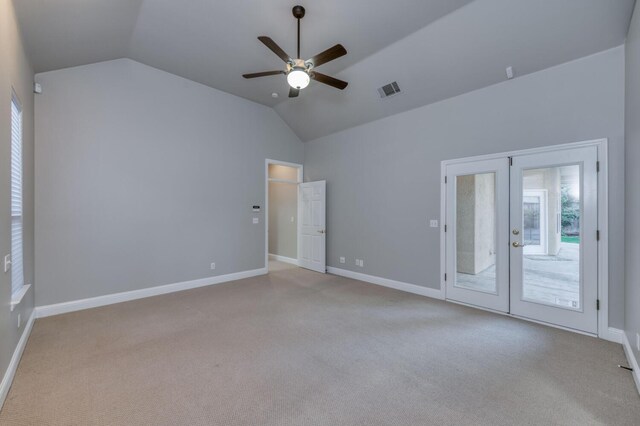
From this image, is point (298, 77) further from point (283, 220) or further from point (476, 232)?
point (283, 220)

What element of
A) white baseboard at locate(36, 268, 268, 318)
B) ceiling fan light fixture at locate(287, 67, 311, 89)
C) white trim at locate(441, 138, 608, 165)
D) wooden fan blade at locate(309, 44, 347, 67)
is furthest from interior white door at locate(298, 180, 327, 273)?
wooden fan blade at locate(309, 44, 347, 67)

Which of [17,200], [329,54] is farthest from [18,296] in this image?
[329,54]

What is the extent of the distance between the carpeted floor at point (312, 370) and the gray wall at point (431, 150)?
45.7 inches

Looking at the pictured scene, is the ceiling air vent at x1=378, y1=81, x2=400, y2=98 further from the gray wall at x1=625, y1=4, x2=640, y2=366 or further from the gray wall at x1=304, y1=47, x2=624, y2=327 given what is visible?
the gray wall at x1=625, y1=4, x2=640, y2=366

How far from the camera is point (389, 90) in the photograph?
4465 millimetres

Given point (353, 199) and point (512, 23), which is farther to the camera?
point (353, 199)

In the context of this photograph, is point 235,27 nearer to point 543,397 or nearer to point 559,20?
point 559,20

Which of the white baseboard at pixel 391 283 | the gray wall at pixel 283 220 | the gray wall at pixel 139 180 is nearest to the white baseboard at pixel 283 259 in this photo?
the gray wall at pixel 283 220

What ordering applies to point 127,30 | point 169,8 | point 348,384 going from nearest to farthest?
point 348,384 < point 169,8 < point 127,30

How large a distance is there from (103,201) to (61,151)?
31.2 inches

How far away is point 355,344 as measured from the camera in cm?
290

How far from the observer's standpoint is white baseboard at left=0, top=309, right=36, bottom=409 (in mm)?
2014

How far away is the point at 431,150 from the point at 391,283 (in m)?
2.37

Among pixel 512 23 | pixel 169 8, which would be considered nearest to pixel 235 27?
pixel 169 8
